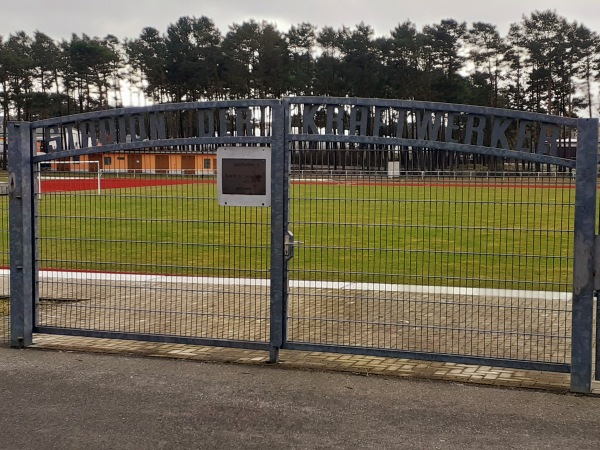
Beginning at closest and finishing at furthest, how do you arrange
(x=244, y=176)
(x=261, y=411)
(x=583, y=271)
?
(x=261, y=411), (x=583, y=271), (x=244, y=176)

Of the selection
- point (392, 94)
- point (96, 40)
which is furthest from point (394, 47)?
point (96, 40)

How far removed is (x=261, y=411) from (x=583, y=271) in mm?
2749

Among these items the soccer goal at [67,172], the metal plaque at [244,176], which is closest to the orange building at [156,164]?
the soccer goal at [67,172]

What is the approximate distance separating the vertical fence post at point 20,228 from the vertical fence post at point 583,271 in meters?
5.05

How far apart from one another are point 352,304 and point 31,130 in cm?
450

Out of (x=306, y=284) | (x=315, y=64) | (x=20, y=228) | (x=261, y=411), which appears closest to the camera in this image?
(x=261, y=411)

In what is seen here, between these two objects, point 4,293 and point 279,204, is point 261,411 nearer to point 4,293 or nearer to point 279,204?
point 279,204

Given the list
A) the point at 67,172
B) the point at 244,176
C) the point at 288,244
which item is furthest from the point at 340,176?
the point at 67,172

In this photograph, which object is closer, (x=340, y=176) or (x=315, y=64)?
(x=340, y=176)

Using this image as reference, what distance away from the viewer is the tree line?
200 ft

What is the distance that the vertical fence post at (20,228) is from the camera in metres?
7.16

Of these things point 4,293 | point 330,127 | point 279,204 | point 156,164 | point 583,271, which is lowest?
point 4,293

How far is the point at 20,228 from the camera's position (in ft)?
23.8

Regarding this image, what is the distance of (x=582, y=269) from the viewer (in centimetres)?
584
